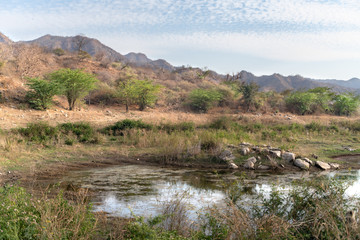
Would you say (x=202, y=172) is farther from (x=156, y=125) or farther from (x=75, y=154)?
(x=156, y=125)

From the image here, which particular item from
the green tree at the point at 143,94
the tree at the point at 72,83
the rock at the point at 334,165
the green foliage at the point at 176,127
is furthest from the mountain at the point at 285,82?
the rock at the point at 334,165

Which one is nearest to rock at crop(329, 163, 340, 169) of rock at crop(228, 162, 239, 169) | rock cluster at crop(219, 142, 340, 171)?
rock cluster at crop(219, 142, 340, 171)

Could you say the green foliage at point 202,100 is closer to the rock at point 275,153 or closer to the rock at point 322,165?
the rock at point 275,153

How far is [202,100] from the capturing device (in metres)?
28.2

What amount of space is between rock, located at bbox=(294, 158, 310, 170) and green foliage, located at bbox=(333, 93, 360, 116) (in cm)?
2244

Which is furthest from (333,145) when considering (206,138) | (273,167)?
(206,138)

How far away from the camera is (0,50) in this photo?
90.9ft

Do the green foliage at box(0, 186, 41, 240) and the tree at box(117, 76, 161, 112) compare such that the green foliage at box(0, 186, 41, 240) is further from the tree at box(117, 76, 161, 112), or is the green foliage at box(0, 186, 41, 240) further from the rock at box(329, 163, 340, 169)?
the tree at box(117, 76, 161, 112)

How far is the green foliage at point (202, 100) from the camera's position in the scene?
2819cm

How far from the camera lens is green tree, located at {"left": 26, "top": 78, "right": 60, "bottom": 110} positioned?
18.2 meters

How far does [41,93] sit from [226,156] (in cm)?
1291

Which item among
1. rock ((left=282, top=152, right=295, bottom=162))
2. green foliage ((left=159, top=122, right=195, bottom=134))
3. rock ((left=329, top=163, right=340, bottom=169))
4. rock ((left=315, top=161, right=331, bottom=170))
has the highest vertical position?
green foliage ((left=159, top=122, right=195, bottom=134))

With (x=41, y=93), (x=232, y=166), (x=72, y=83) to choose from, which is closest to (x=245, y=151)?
(x=232, y=166)

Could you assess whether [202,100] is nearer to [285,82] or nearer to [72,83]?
[72,83]
